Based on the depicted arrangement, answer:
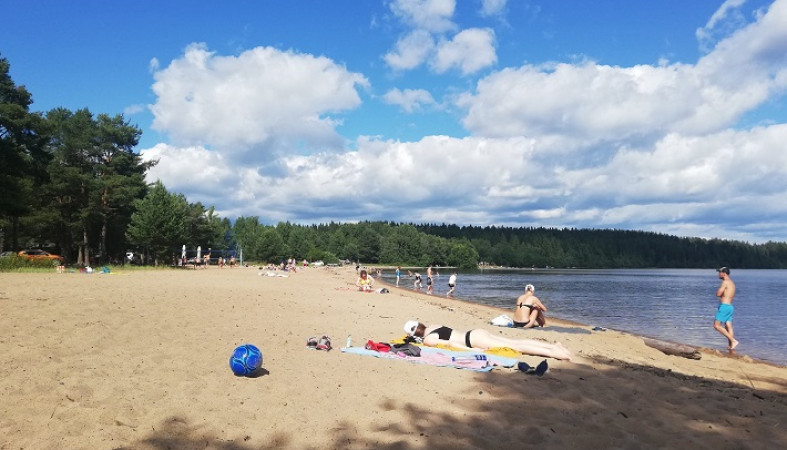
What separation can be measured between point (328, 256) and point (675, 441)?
112m

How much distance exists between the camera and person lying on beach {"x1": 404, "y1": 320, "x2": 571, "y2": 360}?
955cm

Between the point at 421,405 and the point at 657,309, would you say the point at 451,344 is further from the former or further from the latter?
the point at 657,309

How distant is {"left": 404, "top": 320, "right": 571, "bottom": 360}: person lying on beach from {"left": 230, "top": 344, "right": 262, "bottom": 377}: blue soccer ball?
4.03m

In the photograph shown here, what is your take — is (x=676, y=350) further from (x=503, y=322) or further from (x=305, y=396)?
(x=305, y=396)

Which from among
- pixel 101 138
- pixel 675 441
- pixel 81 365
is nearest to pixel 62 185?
pixel 101 138

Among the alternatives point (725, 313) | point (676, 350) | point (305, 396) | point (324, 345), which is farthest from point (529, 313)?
point (305, 396)

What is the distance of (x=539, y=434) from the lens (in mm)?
5367

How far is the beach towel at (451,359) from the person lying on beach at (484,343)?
0.64 m

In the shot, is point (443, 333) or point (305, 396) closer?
point (305, 396)

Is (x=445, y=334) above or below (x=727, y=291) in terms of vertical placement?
below

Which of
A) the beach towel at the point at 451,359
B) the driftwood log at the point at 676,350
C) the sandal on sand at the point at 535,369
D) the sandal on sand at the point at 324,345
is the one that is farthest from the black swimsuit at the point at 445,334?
the driftwood log at the point at 676,350

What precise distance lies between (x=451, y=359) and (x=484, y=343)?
1359mm

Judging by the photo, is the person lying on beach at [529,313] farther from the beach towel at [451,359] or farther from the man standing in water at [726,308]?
the beach towel at [451,359]

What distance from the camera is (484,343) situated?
9875 millimetres
